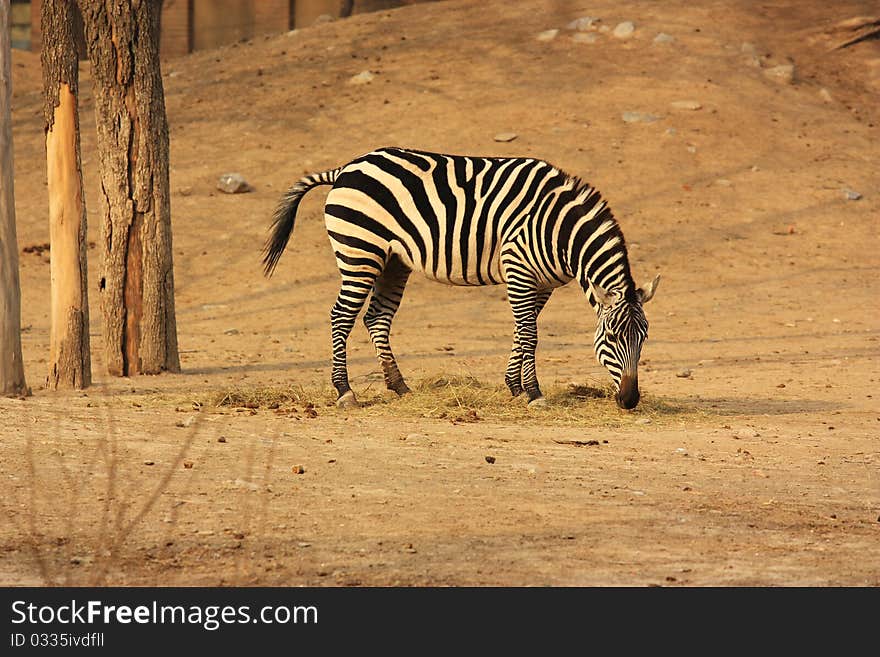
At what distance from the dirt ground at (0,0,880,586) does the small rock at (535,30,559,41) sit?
0.39ft

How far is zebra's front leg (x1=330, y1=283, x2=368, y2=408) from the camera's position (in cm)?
889

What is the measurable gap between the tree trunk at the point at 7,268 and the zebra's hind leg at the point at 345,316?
2143 mm

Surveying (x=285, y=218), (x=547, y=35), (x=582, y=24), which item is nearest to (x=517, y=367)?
(x=285, y=218)

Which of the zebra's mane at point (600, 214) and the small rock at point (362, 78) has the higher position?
the small rock at point (362, 78)

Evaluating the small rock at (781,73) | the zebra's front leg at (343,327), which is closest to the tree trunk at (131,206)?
the zebra's front leg at (343,327)

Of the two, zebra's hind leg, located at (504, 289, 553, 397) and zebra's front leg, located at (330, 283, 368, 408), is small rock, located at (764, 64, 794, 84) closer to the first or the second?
zebra's hind leg, located at (504, 289, 553, 397)

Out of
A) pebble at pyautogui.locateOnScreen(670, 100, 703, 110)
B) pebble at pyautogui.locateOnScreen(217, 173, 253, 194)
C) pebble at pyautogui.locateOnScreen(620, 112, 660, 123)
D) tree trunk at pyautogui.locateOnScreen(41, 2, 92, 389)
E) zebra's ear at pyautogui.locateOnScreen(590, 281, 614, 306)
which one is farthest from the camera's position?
pebble at pyautogui.locateOnScreen(670, 100, 703, 110)

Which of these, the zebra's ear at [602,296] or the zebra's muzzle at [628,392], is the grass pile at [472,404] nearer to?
the zebra's muzzle at [628,392]

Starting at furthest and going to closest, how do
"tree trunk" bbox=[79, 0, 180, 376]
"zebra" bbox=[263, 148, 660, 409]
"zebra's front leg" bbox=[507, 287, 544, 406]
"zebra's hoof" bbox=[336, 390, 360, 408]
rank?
1. "tree trunk" bbox=[79, 0, 180, 376]
2. "zebra's front leg" bbox=[507, 287, 544, 406]
3. "zebra's hoof" bbox=[336, 390, 360, 408]
4. "zebra" bbox=[263, 148, 660, 409]

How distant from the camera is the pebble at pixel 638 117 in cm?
1847

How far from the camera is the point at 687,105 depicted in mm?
18781

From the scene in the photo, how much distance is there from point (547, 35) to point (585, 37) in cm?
63

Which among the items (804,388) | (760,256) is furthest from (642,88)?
(804,388)

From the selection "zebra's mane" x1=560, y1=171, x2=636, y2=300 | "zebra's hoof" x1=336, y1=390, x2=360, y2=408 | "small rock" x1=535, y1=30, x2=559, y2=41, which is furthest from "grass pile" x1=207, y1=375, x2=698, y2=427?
"small rock" x1=535, y1=30, x2=559, y2=41
